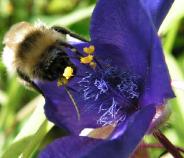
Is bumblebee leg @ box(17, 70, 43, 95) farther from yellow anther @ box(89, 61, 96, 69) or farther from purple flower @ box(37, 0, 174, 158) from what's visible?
yellow anther @ box(89, 61, 96, 69)

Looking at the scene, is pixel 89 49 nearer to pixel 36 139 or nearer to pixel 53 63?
pixel 53 63

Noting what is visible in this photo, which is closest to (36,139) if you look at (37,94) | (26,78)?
(26,78)

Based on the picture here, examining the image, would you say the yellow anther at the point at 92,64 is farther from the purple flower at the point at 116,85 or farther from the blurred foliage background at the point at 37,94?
the blurred foliage background at the point at 37,94

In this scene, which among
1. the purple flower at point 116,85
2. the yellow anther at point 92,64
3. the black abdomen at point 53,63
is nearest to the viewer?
the purple flower at point 116,85

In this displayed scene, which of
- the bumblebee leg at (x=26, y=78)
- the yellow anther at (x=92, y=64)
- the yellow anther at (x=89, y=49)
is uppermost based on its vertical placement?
the yellow anther at (x=89, y=49)

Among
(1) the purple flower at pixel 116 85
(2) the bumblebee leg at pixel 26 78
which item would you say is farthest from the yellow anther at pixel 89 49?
(2) the bumblebee leg at pixel 26 78

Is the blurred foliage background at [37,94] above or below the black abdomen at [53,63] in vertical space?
below

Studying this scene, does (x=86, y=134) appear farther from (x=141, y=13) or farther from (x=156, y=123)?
(x=141, y=13)
